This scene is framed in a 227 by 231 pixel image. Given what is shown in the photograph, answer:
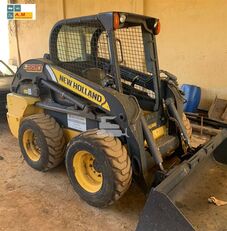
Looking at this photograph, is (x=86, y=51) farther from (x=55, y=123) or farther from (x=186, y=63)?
(x=186, y=63)

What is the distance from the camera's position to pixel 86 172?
232cm

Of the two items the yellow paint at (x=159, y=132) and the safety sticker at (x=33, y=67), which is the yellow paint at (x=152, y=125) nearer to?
the yellow paint at (x=159, y=132)

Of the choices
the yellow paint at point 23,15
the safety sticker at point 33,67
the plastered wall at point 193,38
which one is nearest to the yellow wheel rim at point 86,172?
the safety sticker at point 33,67

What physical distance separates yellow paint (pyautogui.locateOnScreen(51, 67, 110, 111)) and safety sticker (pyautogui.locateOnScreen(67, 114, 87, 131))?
0.83 feet

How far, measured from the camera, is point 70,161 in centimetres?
229

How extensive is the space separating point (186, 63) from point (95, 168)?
324 centimetres

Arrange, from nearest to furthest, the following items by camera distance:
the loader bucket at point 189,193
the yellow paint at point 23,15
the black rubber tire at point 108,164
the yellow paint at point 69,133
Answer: the loader bucket at point 189,193 < the black rubber tire at point 108,164 < the yellow paint at point 69,133 < the yellow paint at point 23,15

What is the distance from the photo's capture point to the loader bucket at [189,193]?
1.58m

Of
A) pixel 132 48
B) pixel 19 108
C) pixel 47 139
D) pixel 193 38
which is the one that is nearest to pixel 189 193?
pixel 47 139

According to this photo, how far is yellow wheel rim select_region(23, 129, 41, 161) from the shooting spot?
277cm

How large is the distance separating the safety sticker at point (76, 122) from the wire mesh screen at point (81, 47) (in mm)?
416

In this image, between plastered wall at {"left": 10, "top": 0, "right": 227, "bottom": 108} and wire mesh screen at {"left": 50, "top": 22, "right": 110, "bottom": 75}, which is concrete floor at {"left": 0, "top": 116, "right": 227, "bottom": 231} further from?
plastered wall at {"left": 10, "top": 0, "right": 227, "bottom": 108}

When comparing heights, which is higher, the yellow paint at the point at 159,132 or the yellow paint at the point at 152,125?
the yellow paint at the point at 152,125

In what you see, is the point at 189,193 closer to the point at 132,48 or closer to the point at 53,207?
the point at 53,207
